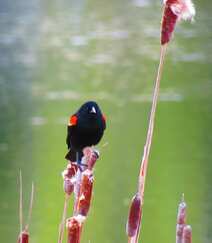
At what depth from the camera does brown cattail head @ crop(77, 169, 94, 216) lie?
5.57ft

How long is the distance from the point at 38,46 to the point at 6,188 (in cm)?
971

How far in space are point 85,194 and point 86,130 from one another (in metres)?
1.13

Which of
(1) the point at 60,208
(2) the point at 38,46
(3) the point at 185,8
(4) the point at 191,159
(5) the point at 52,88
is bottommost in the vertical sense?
(3) the point at 185,8

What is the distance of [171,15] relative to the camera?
5.28ft

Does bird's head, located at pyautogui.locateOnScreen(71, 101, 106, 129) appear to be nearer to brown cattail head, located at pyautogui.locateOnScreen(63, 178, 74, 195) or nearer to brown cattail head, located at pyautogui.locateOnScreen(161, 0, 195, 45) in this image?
brown cattail head, located at pyautogui.locateOnScreen(63, 178, 74, 195)

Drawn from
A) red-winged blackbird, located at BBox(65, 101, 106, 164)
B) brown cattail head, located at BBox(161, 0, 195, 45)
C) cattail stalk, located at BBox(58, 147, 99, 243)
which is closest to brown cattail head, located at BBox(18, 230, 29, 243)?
cattail stalk, located at BBox(58, 147, 99, 243)

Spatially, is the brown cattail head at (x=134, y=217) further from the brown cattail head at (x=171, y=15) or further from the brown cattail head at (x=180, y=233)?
the brown cattail head at (x=171, y=15)

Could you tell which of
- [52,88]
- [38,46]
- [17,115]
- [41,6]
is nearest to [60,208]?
[17,115]

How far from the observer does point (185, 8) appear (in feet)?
5.47

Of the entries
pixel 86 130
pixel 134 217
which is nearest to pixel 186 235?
pixel 134 217

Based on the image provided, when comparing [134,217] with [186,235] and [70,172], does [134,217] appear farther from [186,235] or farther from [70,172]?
[70,172]

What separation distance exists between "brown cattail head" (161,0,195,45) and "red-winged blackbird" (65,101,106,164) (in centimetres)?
119

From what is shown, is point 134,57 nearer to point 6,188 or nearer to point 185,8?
point 6,188

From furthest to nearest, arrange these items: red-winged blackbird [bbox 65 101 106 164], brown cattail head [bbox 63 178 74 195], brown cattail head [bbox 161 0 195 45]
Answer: red-winged blackbird [bbox 65 101 106 164] → brown cattail head [bbox 63 178 74 195] → brown cattail head [bbox 161 0 195 45]
